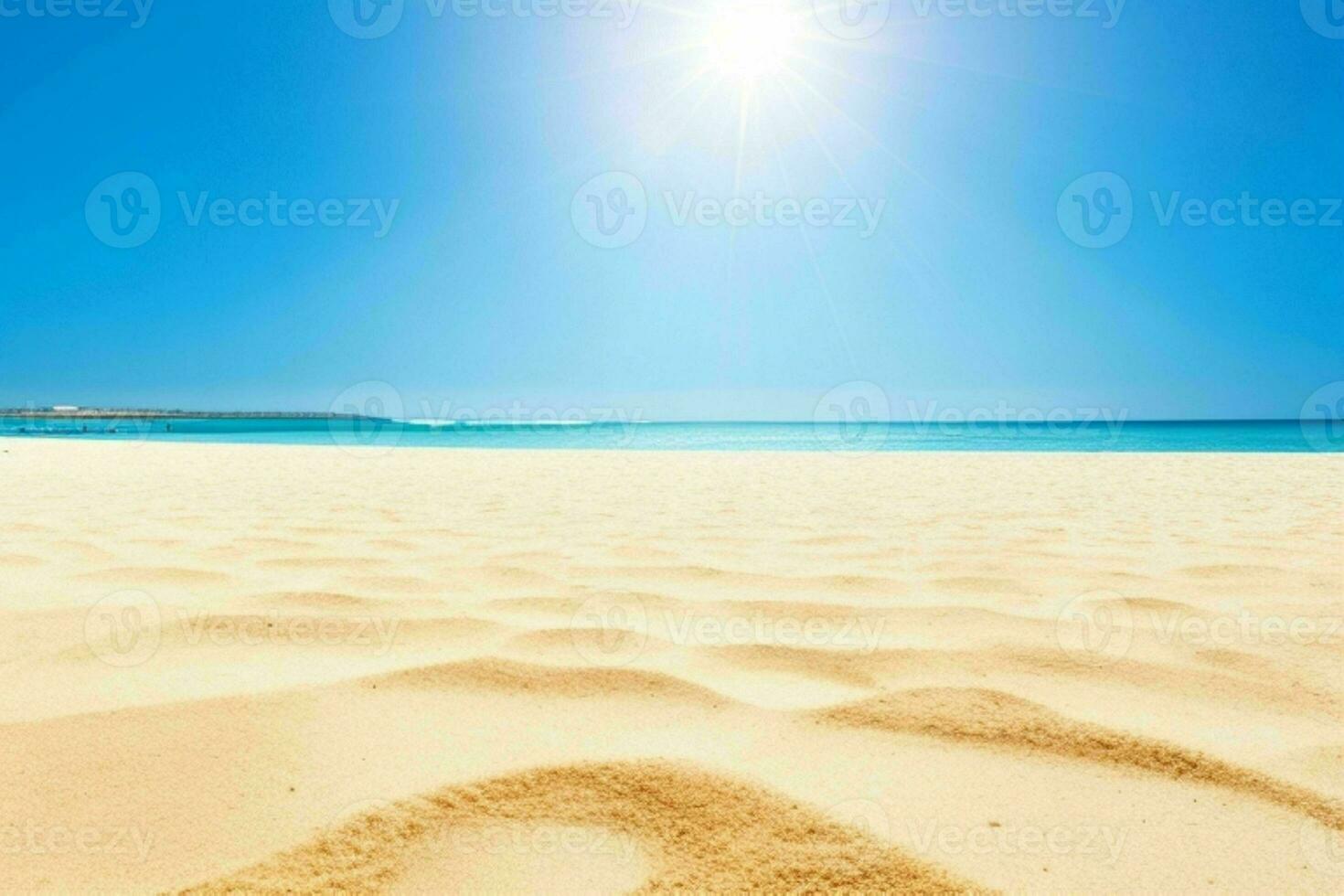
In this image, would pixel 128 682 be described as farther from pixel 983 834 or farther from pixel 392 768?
pixel 983 834

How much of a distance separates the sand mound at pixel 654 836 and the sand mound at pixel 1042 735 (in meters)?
0.41

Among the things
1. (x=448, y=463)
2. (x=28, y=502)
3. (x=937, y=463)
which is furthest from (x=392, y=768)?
(x=937, y=463)

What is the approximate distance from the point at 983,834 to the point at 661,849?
0.49 meters

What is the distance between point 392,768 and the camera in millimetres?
1213

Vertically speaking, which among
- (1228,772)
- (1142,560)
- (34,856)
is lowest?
(34,856)
